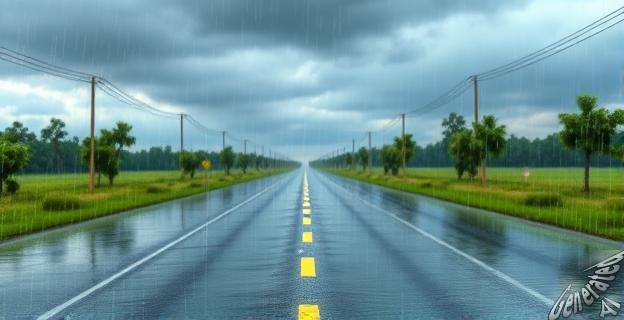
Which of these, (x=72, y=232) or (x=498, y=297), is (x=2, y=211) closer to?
(x=72, y=232)

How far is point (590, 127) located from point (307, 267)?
33.8 meters

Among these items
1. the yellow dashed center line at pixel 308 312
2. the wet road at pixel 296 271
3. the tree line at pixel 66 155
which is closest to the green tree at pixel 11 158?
the tree line at pixel 66 155

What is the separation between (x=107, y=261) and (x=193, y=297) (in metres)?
3.83

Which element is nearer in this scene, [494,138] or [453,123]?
[494,138]

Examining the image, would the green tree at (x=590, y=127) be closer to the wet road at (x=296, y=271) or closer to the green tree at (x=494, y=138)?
the green tree at (x=494, y=138)

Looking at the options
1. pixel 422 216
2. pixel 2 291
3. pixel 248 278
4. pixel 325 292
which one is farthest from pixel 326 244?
pixel 422 216

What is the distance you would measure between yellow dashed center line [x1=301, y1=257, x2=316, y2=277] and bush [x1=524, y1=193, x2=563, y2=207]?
15896mm

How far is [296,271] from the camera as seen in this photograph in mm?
9180

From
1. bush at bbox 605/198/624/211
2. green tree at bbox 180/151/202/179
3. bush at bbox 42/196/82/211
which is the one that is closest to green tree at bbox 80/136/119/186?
green tree at bbox 180/151/202/179

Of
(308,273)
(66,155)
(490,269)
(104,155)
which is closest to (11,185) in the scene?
(104,155)

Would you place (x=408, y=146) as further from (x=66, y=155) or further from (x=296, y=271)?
(x=66, y=155)

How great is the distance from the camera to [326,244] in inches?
497

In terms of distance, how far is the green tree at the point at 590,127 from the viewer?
37.0 metres

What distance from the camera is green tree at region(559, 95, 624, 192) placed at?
121 ft
